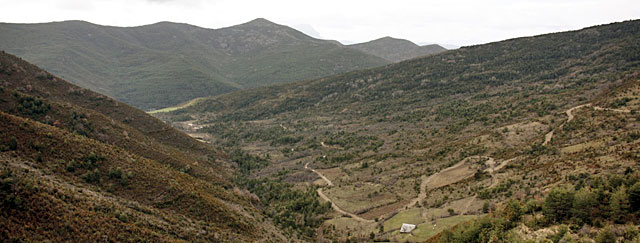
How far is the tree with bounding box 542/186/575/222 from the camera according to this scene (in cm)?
1933

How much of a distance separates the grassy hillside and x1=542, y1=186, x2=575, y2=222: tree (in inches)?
31.0

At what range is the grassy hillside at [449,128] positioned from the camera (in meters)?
36.7

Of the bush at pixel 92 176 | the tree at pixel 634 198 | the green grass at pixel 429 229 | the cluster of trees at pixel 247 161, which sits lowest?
the cluster of trees at pixel 247 161

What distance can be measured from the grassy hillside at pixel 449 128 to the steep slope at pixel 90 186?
15706mm

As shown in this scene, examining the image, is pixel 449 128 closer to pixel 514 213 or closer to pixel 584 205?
pixel 514 213

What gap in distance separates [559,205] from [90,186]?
36501 mm

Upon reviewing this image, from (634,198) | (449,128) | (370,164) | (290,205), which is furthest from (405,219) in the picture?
(449,128)

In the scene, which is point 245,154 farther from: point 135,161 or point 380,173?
point 135,161

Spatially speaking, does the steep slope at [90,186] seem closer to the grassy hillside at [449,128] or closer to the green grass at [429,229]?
the green grass at [429,229]

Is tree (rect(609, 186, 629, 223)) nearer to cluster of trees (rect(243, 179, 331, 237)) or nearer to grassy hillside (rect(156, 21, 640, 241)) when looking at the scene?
grassy hillside (rect(156, 21, 640, 241))

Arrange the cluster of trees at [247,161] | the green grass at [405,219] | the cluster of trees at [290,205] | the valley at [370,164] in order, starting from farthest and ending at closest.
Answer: the cluster of trees at [247,161] → the cluster of trees at [290,205] → the green grass at [405,219] → the valley at [370,164]

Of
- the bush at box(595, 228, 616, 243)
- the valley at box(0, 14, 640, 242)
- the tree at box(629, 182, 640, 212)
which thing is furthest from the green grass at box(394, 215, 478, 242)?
the bush at box(595, 228, 616, 243)

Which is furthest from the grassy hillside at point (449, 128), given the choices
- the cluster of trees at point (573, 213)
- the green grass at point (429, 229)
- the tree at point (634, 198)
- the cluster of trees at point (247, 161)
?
the cluster of trees at point (247, 161)

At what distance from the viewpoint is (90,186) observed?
28750 millimetres
